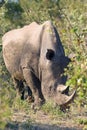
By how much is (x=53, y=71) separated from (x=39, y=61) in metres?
0.77

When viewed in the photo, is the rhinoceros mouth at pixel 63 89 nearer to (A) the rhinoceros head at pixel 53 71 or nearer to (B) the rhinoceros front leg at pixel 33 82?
(A) the rhinoceros head at pixel 53 71

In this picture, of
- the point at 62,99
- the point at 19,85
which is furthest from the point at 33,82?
the point at 19,85

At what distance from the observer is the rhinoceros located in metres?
12.1

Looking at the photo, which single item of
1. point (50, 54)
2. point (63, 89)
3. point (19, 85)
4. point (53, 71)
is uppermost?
point (50, 54)

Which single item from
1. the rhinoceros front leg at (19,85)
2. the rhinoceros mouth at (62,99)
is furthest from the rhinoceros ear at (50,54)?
the rhinoceros front leg at (19,85)

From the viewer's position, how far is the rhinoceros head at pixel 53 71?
38.4 feet

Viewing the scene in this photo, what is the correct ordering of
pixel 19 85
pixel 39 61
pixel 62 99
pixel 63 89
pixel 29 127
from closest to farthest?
pixel 29 127, pixel 62 99, pixel 63 89, pixel 39 61, pixel 19 85

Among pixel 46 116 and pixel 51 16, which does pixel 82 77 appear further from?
pixel 51 16

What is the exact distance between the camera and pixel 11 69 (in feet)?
47.6

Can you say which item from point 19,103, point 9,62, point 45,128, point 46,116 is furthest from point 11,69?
point 45,128

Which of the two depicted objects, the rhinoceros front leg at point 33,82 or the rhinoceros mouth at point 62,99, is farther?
the rhinoceros front leg at point 33,82

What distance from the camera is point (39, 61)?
42.2 ft

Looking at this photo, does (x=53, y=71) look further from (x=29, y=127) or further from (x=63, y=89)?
(x=29, y=127)

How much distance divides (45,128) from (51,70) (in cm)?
309
